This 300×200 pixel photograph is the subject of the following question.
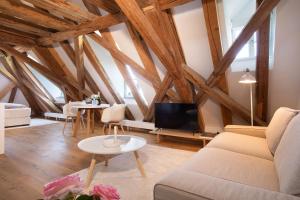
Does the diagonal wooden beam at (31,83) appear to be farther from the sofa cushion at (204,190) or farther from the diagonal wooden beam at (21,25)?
the sofa cushion at (204,190)

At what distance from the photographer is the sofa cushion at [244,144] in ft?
6.71

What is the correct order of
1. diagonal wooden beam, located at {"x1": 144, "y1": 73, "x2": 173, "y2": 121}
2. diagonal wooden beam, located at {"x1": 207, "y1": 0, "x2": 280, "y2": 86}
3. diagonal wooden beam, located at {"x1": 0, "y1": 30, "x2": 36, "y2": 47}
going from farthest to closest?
diagonal wooden beam, located at {"x1": 0, "y1": 30, "x2": 36, "y2": 47} → diagonal wooden beam, located at {"x1": 144, "y1": 73, "x2": 173, "y2": 121} → diagonal wooden beam, located at {"x1": 207, "y1": 0, "x2": 280, "y2": 86}

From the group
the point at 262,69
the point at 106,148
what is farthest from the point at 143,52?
the point at 106,148

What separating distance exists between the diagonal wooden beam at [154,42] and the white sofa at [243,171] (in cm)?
144

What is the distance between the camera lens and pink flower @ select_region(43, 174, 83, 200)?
2.37ft

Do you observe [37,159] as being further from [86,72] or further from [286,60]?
[286,60]

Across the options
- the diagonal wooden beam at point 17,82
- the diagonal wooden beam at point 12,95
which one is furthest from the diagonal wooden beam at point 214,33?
the diagonal wooden beam at point 12,95

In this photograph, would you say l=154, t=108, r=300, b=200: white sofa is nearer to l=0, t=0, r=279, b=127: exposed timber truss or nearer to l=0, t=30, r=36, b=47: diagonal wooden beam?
l=0, t=0, r=279, b=127: exposed timber truss

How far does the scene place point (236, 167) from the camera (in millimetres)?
A: 1658

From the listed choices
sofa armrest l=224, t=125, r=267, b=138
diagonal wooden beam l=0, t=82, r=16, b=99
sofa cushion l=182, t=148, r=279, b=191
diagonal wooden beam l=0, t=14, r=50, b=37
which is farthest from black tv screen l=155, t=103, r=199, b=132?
diagonal wooden beam l=0, t=82, r=16, b=99

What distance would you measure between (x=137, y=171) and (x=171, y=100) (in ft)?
6.77

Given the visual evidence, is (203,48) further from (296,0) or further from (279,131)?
(279,131)

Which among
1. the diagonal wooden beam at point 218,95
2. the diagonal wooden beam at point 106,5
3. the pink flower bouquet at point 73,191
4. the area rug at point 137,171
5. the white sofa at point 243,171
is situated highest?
the diagonal wooden beam at point 106,5

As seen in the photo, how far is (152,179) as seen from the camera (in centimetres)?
253
